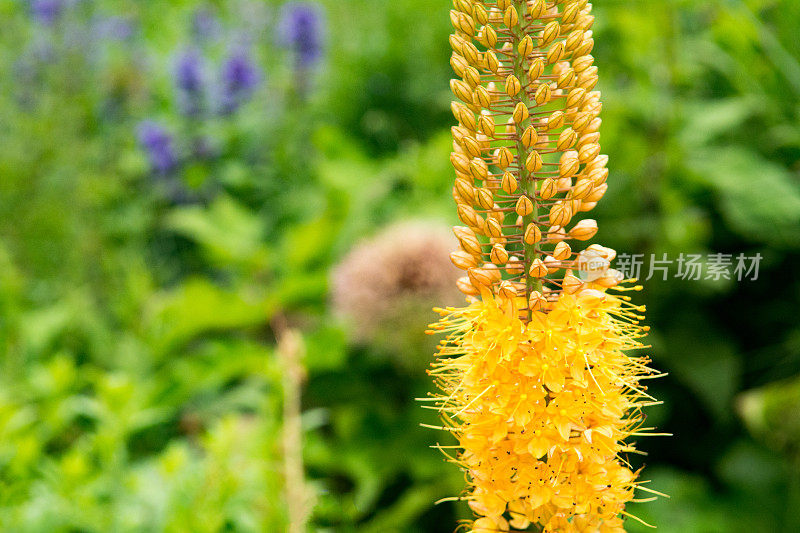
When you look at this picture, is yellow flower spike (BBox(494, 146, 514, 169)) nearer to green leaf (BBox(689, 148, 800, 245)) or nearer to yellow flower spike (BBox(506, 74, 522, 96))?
yellow flower spike (BBox(506, 74, 522, 96))

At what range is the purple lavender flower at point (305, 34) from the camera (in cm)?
294

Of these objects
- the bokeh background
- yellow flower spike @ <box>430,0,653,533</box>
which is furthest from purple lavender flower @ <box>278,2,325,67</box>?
yellow flower spike @ <box>430,0,653,533</box>

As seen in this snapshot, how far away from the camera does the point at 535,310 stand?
2.30 ft

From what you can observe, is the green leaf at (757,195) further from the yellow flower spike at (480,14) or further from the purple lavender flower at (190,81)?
the purple lavender flower at (190,81)

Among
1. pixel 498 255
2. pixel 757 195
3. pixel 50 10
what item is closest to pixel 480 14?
pixel 498 255

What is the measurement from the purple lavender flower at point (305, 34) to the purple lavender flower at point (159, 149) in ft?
2.18

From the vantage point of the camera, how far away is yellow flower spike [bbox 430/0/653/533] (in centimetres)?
68

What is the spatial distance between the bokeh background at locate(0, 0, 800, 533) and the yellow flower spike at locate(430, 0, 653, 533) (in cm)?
31

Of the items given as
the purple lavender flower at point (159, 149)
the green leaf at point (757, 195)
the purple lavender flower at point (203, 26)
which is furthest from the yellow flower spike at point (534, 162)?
the purple lavender flower at point (203, 26)

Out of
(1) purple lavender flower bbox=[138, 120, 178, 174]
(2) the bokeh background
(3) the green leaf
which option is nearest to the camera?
(2) the bokeh background

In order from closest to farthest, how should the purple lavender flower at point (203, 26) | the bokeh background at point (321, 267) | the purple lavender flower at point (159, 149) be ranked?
the bokeh background at point (321, 267)
the purple lavender flower at point (159, 149)
the purple lavender flower at point (203, 26)

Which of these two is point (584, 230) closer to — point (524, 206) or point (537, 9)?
point (524, 206)

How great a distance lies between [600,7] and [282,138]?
4.72 ft

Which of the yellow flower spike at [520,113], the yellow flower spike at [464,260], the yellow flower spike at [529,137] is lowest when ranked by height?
the yellow flower spike at [464,260]
